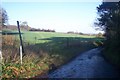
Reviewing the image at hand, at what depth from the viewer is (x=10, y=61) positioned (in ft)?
52.4

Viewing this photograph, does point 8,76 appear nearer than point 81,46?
Yes

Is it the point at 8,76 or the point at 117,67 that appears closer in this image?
the point at 8,76

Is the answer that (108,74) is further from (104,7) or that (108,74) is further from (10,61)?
(104,7)

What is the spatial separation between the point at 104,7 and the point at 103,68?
13257 mm

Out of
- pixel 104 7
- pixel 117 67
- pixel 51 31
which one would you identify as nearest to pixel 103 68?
pixel 117 67

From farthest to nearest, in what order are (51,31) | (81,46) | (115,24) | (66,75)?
1. (51,31)
2. (81,46)
3. (115,24)
4. (66,75)

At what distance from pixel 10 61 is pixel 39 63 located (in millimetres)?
3532

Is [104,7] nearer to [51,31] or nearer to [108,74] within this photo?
[108,74]

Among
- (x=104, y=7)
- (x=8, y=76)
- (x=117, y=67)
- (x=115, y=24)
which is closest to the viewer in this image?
(x=8, y=76)

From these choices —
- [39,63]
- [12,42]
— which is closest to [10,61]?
[39,63]

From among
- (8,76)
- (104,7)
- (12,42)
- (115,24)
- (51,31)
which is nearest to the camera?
(8,76)

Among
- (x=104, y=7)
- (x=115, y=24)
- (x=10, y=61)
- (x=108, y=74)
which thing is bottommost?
(x=108, y=74)

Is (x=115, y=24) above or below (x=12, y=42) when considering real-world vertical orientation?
above

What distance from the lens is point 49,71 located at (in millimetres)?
18484
